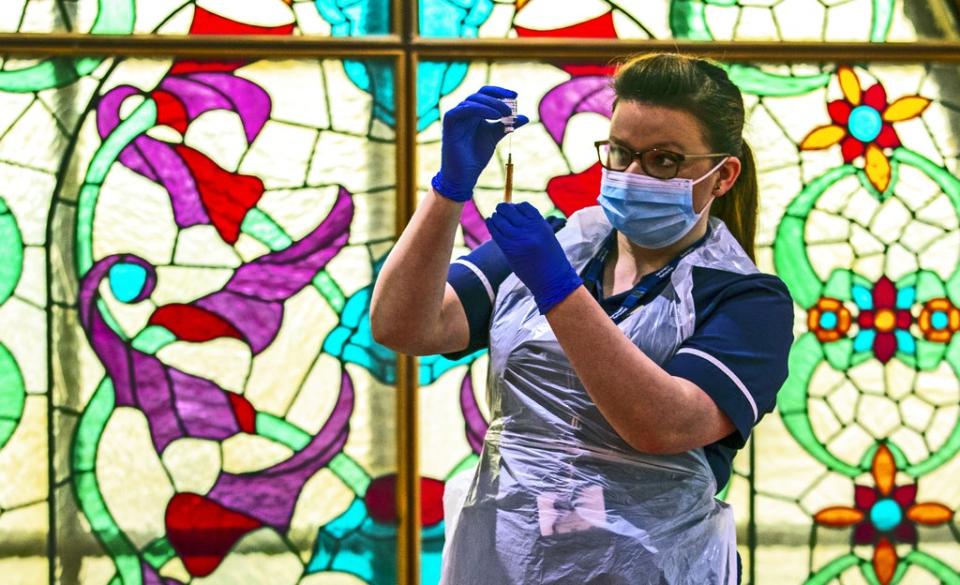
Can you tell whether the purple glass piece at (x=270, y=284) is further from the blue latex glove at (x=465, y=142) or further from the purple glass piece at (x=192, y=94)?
the blue latex glove at (x=465, y=142)

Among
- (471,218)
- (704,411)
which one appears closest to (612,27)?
(471,218)

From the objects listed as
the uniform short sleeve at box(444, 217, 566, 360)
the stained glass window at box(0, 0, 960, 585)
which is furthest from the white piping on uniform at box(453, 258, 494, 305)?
the stained glass window at box(0, 0, 960, 585)

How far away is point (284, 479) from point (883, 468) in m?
1.18

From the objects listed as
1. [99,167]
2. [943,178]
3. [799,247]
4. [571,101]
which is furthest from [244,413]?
[943,178]

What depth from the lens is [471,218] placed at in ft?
8.01

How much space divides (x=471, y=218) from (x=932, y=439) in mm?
1020

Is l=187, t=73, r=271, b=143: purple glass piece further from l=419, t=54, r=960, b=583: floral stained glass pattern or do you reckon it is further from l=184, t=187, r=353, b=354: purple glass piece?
l=419, t=54, r=960, b=583: floral stained glass pattern

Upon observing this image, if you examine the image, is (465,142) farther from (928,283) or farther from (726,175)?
(928,283)

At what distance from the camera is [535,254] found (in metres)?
1.25

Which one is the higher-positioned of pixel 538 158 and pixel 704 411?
pixel 538 158

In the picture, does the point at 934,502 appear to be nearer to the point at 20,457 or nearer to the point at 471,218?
the point at 471,218

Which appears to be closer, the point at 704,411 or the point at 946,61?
the point at 704,411

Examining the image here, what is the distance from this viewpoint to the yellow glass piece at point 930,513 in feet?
8.18

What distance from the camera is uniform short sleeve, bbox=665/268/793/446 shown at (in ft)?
4.16
